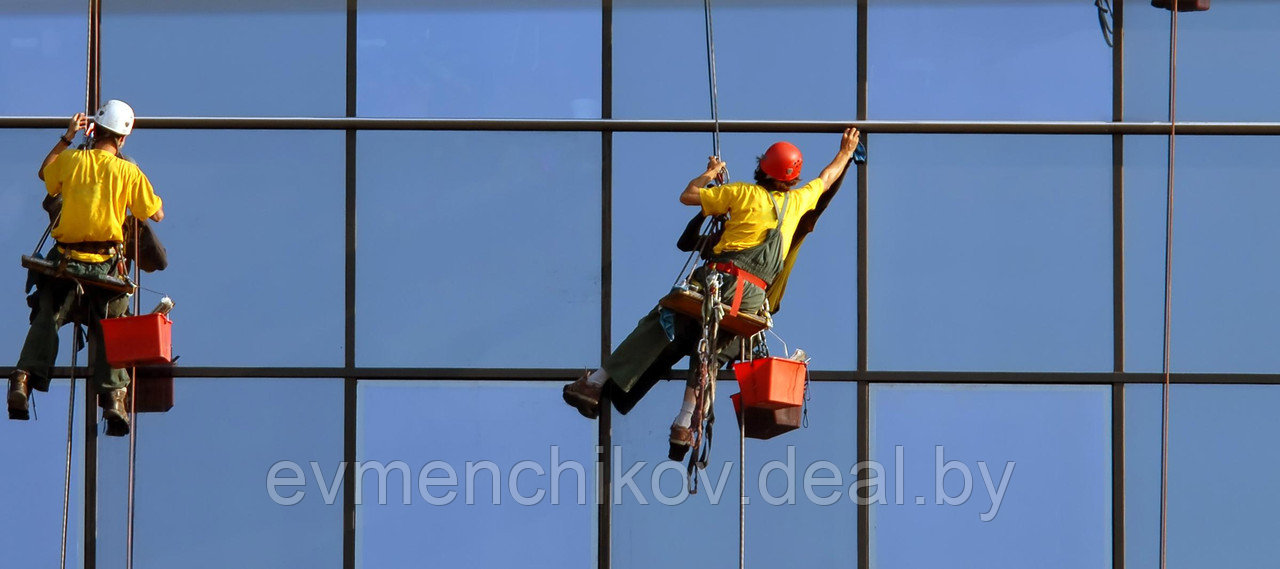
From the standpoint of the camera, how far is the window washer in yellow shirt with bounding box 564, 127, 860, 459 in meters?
9.81

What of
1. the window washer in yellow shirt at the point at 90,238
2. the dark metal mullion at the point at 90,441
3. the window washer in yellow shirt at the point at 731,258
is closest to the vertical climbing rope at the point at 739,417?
the window washer in yellow shirt at the point at 731,258

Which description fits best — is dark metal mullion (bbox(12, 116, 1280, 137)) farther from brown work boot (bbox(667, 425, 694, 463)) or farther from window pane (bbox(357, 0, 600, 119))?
brown work boot (bbox(667, 425, 694, 463))

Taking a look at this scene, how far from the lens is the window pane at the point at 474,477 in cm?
1008

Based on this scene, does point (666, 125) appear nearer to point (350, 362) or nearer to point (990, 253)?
point (990, 253)

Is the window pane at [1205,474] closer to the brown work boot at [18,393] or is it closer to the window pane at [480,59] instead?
the window pane at [480,59]

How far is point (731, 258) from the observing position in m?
9.85

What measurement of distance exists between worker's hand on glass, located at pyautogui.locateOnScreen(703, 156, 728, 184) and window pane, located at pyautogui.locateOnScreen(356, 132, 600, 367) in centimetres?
64

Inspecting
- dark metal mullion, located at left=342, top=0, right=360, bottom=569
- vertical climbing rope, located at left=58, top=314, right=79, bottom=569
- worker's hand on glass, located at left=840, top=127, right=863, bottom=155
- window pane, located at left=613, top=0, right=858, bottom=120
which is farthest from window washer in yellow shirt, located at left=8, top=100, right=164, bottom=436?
worker's hand on glass, located at left=840, top=127, right=863, bottom=155

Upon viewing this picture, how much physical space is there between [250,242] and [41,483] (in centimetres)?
157

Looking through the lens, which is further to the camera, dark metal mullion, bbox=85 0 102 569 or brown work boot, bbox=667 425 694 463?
dark metal mullion, bbox=85 0 102 569

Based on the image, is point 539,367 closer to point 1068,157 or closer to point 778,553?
point 778,553

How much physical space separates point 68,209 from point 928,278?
13.9ft

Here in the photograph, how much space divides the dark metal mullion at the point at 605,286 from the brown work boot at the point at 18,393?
9.19 ft

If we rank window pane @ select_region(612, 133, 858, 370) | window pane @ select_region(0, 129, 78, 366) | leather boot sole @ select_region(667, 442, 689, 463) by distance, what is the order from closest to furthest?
leather boot sole @ select_region(667, 442, 689, 463) < window pane @ select_region(612, 133, 858, 370) < window pane @ select_region(0, 129, 78, 366)
